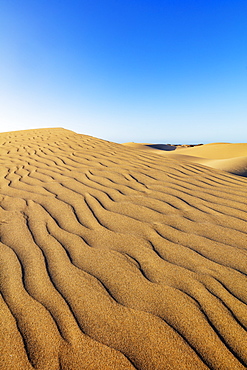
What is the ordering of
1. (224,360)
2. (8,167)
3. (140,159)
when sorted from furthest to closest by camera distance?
(140,159), (8,167), (224,360)

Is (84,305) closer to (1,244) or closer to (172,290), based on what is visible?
(172,290)

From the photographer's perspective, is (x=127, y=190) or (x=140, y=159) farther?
(x=140, y=159)

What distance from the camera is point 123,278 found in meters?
1.33

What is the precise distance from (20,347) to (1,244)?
90 cm

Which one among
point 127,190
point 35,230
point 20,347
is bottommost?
point 20,347

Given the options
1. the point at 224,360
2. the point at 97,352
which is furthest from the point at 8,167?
the point at 224,360

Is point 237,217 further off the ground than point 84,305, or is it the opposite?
point 237,217

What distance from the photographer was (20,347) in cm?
95

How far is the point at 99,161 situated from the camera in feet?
13.1

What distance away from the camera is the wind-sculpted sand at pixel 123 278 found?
0.94m

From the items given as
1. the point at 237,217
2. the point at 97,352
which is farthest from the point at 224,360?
the point at 237,217

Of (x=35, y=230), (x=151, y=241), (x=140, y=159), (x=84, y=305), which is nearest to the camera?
(x=84, y=305)

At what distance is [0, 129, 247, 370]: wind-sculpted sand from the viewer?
936 mm

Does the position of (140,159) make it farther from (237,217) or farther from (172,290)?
(172,290)
